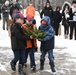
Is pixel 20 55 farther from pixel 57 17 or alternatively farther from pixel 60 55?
pixel 57 17

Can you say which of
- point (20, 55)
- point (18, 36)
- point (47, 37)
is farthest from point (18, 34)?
point (47, 37)

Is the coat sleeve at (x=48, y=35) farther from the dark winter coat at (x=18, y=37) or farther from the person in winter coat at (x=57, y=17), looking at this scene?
the person in winter coat at (x=57, y=17)

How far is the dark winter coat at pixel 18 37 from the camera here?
8.13m

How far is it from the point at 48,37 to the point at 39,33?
246 mm

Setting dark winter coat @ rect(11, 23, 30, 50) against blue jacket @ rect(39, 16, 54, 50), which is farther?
blue jacket @ rect(39, 16, 54, 50)

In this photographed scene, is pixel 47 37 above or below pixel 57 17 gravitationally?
above

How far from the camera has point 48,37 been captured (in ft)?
27.2

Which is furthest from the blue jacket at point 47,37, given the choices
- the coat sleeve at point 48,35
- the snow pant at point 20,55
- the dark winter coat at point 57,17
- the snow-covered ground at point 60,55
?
the dark winter coat at point 57,17

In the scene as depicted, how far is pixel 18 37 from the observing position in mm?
8133

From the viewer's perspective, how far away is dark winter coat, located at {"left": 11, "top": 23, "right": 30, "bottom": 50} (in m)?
8.13

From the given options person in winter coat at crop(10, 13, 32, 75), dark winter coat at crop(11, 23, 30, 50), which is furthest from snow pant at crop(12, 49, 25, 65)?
dark winter coat at crop(11, 23, 30, 50)

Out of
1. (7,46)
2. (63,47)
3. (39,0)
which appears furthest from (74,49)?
(39,0)

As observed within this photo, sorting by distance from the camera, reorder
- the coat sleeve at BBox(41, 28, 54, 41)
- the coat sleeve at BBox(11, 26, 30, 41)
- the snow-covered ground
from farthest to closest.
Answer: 1. the snow-covered ground
2. the coat sleeve at BBox(41, 28, 54, 41)
3. the coat sleeve at BBox(11, 26, 30, 41)

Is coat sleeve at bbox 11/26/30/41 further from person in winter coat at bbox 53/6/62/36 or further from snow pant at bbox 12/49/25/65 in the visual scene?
person in winter coat at bbox 53/6/62/36
